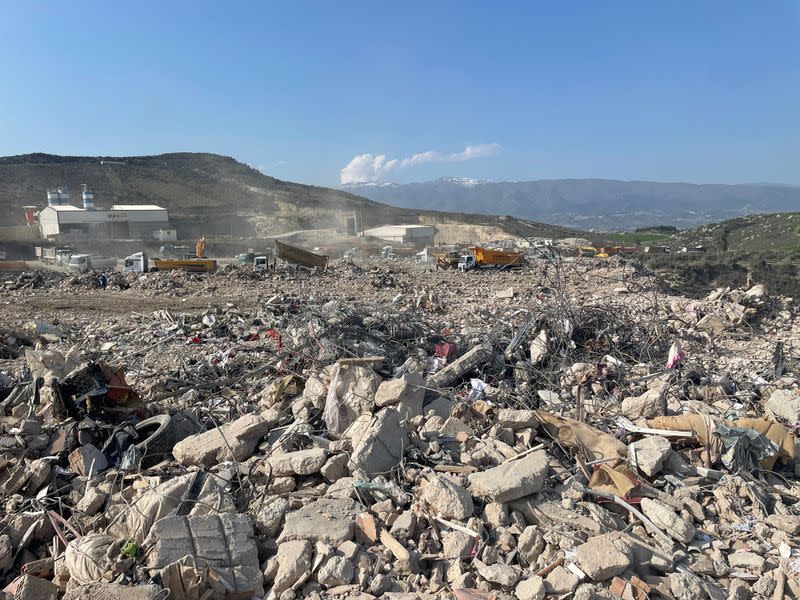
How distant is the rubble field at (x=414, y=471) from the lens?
3.05 metres

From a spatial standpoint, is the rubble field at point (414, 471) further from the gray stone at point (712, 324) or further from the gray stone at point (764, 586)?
the gray stone at point (712, 324)

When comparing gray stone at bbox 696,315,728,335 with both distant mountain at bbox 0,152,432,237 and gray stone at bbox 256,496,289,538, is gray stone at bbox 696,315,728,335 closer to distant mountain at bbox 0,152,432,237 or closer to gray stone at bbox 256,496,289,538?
gray stone at bbox 256,496,289,538

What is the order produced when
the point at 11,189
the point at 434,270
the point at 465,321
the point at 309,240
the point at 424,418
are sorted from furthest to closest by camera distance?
the point at 11,189, the point at 309,240, the point at 434,270, the point at 465,321, the point at 424,418

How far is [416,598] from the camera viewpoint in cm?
289

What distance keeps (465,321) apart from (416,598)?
662 cm

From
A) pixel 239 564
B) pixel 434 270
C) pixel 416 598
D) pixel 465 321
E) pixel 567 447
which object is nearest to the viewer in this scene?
pixel 416 598

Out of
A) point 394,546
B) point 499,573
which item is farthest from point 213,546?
point 499,573

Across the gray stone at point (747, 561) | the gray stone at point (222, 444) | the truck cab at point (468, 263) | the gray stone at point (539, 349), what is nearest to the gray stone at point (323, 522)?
the gray stone at point (222, 444)

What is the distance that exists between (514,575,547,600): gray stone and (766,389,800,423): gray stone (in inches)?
127

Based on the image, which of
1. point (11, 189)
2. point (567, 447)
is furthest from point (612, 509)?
point (11, 189)

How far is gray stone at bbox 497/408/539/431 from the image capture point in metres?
4.22

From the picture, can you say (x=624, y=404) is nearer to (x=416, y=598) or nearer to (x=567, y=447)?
(x=567, y=447)

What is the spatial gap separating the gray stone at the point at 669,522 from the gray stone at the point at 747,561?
223mm

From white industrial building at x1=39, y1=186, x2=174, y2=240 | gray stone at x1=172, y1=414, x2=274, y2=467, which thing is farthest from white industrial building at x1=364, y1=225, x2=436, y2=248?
gray stone at x1=172, y1=414, x2=274, y2=467
